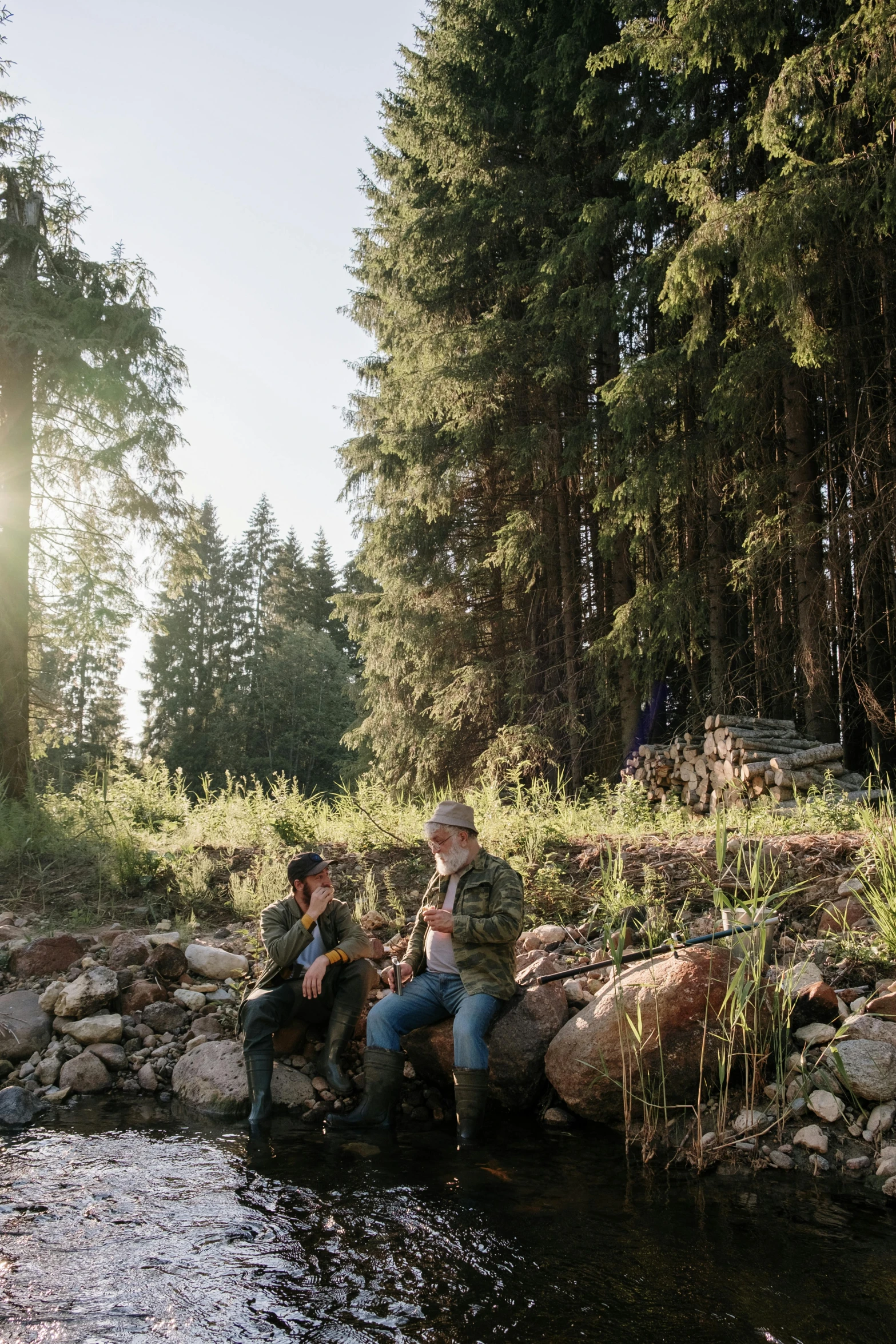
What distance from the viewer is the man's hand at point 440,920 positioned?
4.72m

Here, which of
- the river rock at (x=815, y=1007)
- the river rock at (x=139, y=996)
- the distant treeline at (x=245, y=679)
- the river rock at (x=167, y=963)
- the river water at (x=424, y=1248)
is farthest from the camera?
the distant treeline at (x=245, y=679)

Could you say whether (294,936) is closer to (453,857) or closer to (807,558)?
(453,857)

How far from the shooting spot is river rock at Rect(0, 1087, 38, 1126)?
4.60 meters

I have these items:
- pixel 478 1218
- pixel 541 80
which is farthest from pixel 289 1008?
pixel 541 80

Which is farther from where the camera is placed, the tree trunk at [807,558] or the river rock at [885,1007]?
the tree trunk at [807,558]

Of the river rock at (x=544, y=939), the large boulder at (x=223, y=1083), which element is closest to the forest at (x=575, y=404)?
the river rock at (x=544, y=939)

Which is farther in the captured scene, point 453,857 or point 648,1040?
point 453,857

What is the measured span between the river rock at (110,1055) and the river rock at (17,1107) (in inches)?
19.5

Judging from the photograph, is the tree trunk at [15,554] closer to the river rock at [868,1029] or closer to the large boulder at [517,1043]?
the large boulder at [517,1043]

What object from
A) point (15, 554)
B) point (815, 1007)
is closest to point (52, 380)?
point (15, 554)

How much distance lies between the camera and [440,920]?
15.5 ft

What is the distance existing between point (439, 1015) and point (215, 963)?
192cm

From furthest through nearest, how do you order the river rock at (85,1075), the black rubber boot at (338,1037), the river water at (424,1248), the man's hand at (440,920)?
1. the river rock at (85,1075)
2. the black rubber boot at (338,1037)
3. the man's hand at (440,920)
4. the river water at (424,1248)

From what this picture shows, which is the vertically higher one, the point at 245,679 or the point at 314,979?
the point at 245,679
